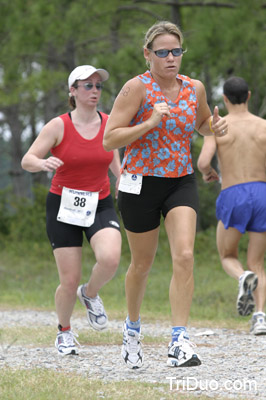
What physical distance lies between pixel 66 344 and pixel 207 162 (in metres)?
2.10

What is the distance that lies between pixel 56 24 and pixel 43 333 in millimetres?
8509

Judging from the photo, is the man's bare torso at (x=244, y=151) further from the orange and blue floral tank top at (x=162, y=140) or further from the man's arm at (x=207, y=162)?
the orange and blue floral tank top at (x=162, y=140)

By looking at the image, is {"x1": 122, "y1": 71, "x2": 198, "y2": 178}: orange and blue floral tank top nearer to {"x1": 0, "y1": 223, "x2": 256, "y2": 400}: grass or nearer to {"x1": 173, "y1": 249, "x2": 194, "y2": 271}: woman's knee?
{"x1": 173, "y1": 249, "x2": 194, "y2": 271}: woman's knee

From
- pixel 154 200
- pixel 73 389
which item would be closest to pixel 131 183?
pixel 154 200

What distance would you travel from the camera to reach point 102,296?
38.2 ft

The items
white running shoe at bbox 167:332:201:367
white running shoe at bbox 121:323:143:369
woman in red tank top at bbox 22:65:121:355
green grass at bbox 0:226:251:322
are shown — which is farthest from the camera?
green grass at bbox 0:226:251:322

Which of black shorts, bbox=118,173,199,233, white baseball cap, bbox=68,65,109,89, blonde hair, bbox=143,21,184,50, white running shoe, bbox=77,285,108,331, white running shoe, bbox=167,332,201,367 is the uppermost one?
white baseball cap, bbox=68,65,109,89

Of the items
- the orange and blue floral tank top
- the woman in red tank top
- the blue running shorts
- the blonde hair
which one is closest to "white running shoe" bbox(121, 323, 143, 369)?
the woman in red tank top

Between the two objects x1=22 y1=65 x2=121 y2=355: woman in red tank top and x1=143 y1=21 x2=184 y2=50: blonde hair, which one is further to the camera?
x1=22 y1=65 x2=121 y2=355: woman in red tank top

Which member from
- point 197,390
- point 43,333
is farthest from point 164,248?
point 197,390

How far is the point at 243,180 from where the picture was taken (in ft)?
24.9

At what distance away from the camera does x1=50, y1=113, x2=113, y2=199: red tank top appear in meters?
6.10

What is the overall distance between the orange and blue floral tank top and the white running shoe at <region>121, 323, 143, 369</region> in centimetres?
113

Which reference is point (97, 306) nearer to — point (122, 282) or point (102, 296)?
point (102, 296)
